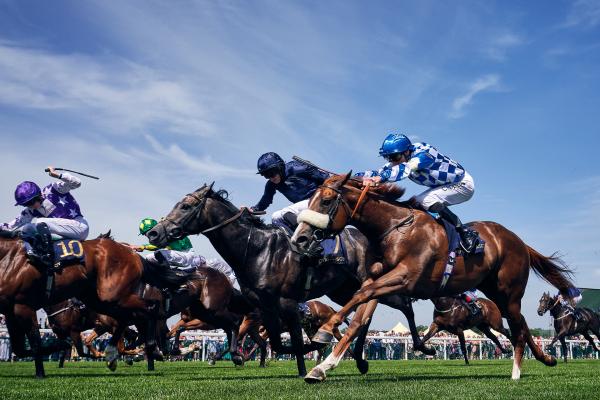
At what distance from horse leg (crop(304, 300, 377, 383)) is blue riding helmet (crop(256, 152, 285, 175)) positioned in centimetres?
302

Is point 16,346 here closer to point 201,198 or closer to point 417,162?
point 201,198

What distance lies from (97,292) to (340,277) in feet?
13.7

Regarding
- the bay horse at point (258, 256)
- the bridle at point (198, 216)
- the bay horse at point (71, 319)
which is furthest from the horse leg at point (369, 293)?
the bay horse at point (71, 319)

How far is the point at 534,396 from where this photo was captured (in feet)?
19.0

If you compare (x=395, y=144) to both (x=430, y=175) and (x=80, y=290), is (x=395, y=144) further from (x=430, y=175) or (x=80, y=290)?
(x=80, y=290)

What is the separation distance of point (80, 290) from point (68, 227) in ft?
3.91

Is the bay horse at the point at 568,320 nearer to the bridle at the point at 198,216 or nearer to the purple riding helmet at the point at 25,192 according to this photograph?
the bridle at the point at 198,216

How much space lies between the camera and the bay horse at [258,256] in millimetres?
9484

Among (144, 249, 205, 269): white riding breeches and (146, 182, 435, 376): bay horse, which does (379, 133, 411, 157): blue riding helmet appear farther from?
(144, 249, 205, 269): white riding breeches

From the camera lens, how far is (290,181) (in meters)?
10.4

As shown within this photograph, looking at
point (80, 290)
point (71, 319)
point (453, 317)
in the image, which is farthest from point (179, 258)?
point (453, 317)

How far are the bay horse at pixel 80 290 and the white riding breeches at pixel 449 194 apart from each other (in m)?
5.47

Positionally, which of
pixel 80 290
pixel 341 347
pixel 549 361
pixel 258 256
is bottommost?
pixel 549 361

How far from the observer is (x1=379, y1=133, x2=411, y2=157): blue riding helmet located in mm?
8531
